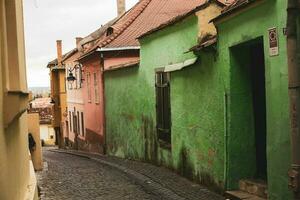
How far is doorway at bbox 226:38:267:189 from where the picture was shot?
9125 millimetres

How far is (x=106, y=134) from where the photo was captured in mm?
22688

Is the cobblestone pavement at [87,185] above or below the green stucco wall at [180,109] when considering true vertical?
below

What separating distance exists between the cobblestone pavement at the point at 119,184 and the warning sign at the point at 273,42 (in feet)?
10.7

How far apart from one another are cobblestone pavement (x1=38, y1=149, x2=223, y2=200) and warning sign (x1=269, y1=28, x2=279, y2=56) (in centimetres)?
327

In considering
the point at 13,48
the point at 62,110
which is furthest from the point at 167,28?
the point at 62,110

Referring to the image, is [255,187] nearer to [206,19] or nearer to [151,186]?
[151,186]

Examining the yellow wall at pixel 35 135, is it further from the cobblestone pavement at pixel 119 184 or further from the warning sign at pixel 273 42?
the warning sign at pixel 273 42

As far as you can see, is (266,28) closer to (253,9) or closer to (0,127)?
(253,9)

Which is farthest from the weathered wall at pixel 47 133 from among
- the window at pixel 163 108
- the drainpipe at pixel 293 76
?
the drainpipe at pixel 293 76

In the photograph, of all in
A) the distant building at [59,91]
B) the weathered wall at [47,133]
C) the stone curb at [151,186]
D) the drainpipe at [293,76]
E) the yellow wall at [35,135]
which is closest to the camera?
the drainpipe at [293,76]

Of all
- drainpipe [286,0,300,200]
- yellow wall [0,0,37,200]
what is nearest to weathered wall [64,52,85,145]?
drainpipe [286,0,300,200]

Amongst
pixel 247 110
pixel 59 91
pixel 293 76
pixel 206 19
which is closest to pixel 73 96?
pixel 59 91

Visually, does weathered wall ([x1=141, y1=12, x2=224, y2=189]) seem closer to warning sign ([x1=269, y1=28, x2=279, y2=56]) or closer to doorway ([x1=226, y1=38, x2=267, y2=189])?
doorway ([x1=226, y1=38, x2=267, y2=189])

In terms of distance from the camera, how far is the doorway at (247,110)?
9.12 metres
